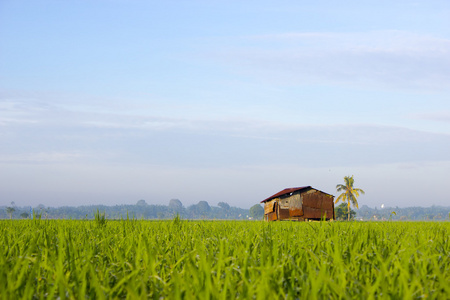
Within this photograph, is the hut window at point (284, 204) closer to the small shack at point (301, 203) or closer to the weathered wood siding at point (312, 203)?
the small shack at point (301, 203)

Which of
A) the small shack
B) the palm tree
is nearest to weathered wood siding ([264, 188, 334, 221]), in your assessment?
the small shack

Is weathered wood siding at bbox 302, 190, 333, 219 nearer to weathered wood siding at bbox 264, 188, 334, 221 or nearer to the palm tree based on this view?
weathered wood siding at bbox 264, 188, 334, 221

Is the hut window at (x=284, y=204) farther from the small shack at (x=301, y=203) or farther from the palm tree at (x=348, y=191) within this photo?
the palm tree at (x=348, y=191)

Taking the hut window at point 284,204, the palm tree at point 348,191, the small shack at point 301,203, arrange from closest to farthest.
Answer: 1. the small shack at point 301,203
2. the hut window at point 284,204
3. the palm tree at point 348,191

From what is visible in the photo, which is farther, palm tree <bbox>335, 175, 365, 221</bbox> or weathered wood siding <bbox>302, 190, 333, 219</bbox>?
palm tree <bbox>335, 175, 365, 221</bbox>

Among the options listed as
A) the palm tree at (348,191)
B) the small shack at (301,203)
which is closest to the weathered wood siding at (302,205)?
the small shack at (301,203)

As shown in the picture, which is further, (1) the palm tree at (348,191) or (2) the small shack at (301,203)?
(1) the palm tree at (348,191)

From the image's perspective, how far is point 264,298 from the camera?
262 cm

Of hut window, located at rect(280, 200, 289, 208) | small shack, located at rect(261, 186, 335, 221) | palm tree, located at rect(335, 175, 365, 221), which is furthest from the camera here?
palm tree, located at rect(335, 175, 365, 221)

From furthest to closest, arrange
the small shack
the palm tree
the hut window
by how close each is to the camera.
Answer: the palm tree
the hut window
the small shack

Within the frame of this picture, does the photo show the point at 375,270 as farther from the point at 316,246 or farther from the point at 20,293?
the point at 20,293

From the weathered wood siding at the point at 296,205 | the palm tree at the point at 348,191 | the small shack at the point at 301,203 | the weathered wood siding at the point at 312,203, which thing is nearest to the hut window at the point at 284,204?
the small shack at the point at 301,203

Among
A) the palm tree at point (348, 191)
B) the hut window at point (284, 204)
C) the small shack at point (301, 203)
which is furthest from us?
the palm tree at point (348, 191)

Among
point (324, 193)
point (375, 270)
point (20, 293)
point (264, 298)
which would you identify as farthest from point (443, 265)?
point (324, 193)
